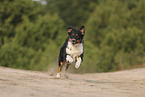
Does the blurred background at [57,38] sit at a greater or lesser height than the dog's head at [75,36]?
greater

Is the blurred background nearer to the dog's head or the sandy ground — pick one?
the dog's head

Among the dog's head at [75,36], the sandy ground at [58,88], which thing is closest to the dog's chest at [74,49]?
the dog's head at [75,36]

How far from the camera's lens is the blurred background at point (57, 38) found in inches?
961

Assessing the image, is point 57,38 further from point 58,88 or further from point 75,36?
point 58,88

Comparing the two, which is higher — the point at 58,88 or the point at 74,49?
the point at 74,49

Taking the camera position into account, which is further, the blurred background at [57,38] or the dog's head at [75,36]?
the blurred background at [57,38]

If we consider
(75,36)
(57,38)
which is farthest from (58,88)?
(57,38)

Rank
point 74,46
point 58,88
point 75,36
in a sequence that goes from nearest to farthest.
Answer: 1. point 58,88
2. point 75,36
3. point 74,46

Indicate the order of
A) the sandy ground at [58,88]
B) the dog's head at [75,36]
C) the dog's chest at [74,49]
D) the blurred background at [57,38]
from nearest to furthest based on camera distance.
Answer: the sandy ground at [58,88] → the dog's head at [75,36] → the dog's chest at [74,49] → the blurred background at [57,38]

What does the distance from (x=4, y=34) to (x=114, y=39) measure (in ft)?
38.4

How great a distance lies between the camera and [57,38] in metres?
30.2

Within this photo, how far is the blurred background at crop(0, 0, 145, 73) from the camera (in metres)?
24.4

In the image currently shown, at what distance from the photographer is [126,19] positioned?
3928 centimetres

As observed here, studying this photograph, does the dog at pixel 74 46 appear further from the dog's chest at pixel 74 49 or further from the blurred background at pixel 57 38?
the blurred background at pixel 57 38
